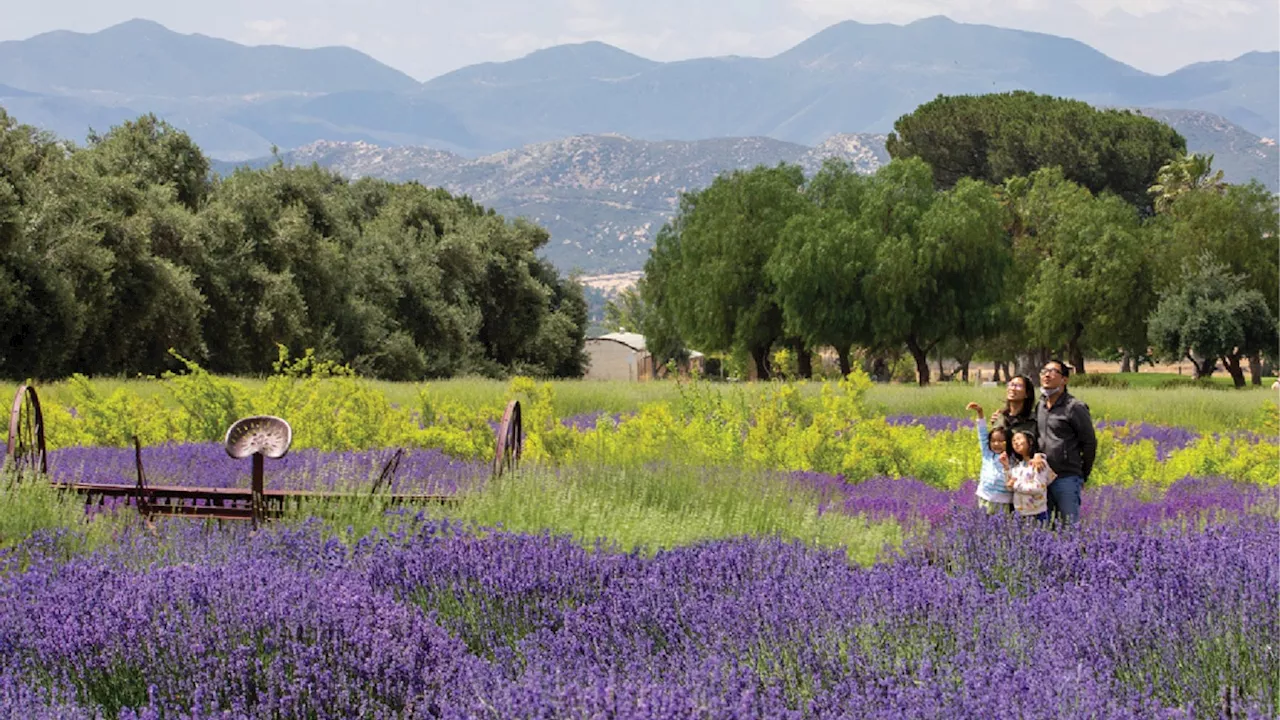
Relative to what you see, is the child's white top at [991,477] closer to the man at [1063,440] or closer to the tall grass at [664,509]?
the man at [1063,440]

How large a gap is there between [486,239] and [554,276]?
38.3 ft

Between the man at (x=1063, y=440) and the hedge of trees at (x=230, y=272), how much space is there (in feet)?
60.4

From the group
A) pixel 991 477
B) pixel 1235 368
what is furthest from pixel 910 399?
pixel 1235 368

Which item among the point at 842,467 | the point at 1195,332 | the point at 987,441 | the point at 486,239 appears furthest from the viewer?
the point at 486,239

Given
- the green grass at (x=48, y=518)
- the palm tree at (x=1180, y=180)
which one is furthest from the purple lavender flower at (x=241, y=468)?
the palm tree at (x=1180, y=180)

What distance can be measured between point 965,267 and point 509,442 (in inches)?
1239

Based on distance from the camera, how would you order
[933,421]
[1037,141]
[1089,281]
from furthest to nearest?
[1037,141], [1089,281], [933,421]

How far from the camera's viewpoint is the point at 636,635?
4180mm

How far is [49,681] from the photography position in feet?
13.4

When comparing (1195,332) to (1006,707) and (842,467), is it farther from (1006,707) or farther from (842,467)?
(1006,707)

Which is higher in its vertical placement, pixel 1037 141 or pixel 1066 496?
pixel 1037 141

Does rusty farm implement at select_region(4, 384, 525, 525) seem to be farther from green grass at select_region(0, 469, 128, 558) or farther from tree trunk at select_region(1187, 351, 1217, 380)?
tree trunk at select_region(1187, 351, 1217, 380)

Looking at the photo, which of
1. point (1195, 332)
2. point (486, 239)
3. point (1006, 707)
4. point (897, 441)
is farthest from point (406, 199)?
point (1006, 707)

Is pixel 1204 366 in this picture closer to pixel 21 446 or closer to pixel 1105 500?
pixel 1105 500
